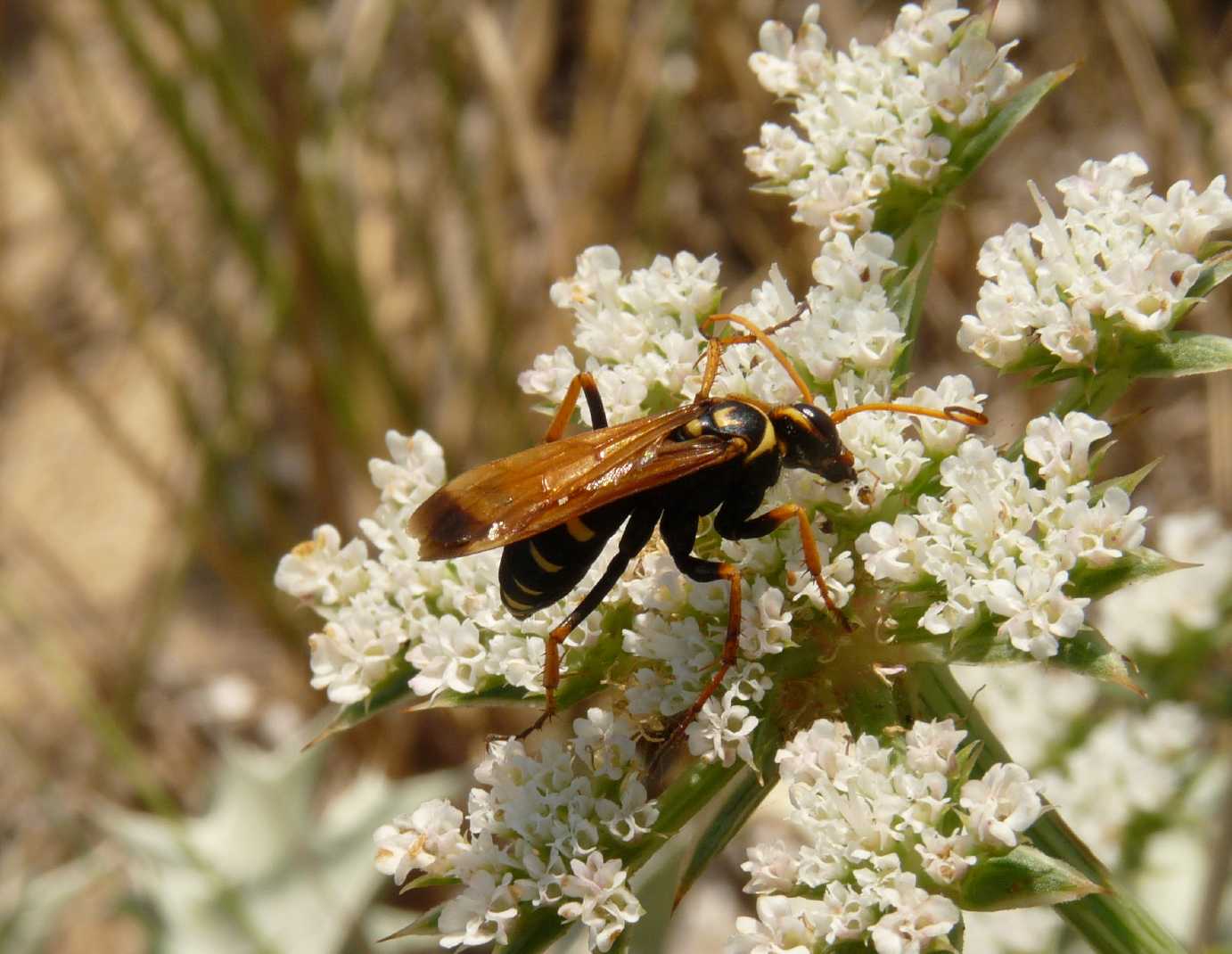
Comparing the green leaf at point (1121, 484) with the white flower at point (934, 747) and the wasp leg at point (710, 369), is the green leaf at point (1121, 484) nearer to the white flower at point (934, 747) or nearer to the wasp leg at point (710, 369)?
the white flower at point (934, 747)

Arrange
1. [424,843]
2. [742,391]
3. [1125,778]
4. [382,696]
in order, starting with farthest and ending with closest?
[1125,778] < [742,391] < [382,696] < [424,843]

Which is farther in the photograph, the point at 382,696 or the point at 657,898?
the point at 657,898

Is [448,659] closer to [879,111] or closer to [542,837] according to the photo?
[542,837]

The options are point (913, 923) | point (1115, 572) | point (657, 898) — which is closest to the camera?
point (913, 923)

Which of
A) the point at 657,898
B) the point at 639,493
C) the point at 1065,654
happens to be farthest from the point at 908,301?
the point at 657,898

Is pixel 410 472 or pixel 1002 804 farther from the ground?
pixel 410 472

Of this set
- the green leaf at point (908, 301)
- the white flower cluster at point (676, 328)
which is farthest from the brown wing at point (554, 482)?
the green leaf at point (908, 301)

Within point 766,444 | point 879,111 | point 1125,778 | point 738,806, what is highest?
point 879,111
